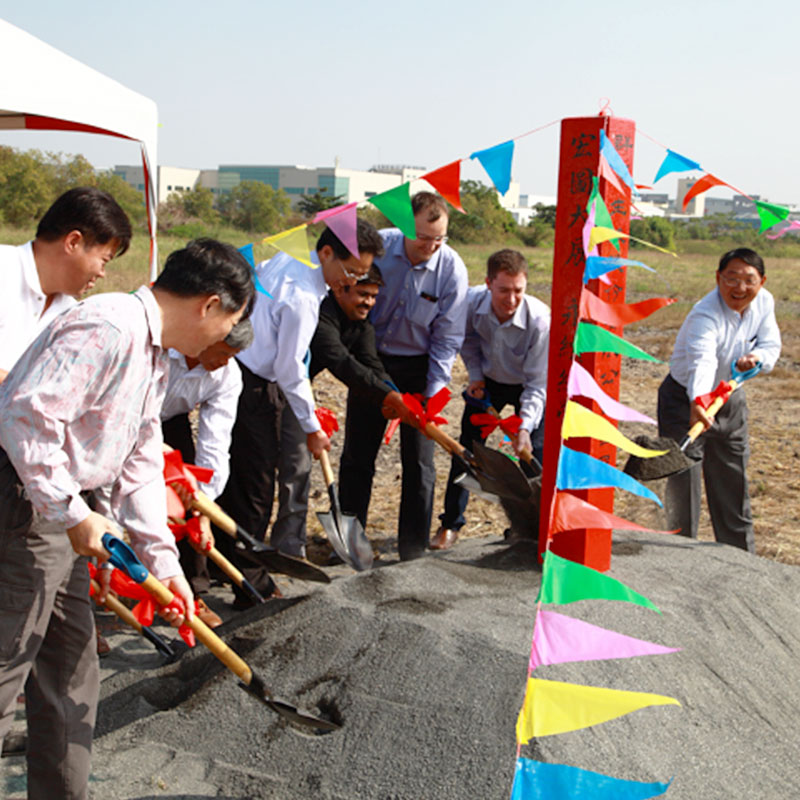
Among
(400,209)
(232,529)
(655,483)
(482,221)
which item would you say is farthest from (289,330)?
(482,221)

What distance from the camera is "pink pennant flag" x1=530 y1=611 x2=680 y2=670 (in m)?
1.71

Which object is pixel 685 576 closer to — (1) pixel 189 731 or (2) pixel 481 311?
(2) pixel 481 311

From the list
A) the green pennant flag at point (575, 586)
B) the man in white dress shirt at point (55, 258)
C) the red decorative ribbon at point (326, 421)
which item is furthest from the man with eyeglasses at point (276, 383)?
the green pennant flag at point (575, 586)

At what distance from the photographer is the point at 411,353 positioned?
4.87 m

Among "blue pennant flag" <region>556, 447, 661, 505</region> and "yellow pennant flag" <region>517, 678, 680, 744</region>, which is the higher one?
"blue pennant flag" <region>556, 447, 661, 505</region>

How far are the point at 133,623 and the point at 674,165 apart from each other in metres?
2.83

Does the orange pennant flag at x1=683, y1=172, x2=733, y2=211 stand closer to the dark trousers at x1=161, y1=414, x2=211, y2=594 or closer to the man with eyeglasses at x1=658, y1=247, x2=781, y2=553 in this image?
the man with eyeglasses at x1=658, y1=247, x2=781, y2=553

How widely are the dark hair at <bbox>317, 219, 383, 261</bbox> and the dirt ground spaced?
1.88 metres

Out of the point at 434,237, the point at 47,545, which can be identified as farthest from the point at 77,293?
the point at 434,237

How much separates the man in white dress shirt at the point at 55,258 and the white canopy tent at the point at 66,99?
3.49 feet

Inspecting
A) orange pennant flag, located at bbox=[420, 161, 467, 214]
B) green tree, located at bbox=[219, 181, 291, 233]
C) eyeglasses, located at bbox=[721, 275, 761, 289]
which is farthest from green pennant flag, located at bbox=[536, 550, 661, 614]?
green tree, located at bbox=[219, 181, 291, 233]

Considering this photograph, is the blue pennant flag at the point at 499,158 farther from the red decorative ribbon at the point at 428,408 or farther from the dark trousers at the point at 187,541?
the dark trousers at the point at 187,541

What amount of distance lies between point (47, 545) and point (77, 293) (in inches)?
62.1

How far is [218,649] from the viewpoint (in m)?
2.38
